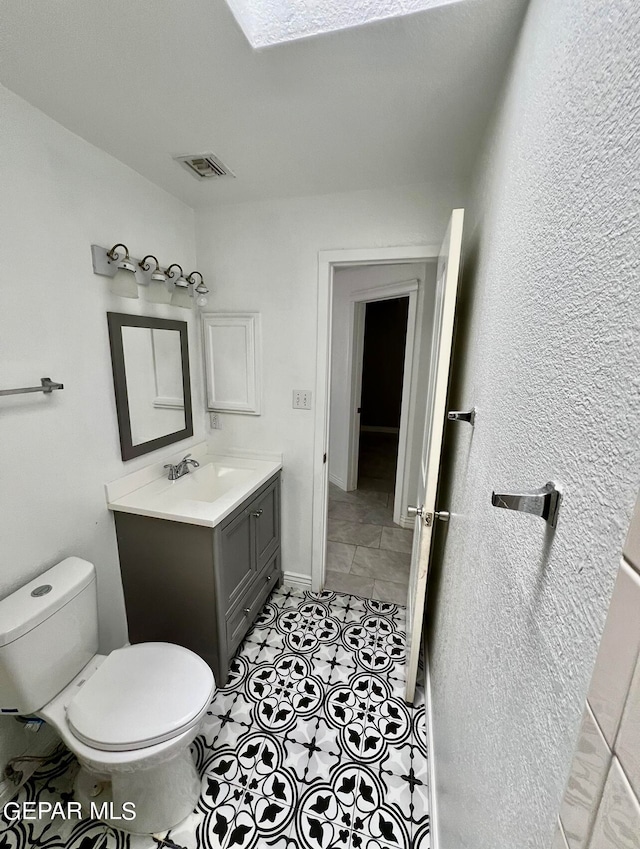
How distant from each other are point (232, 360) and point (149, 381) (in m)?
0.50

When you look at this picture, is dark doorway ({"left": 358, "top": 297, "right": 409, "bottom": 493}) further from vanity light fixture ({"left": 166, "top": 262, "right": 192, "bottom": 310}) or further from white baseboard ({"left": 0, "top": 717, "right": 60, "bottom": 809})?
white baseboard ({"left": 0, "top": 717, "right": 60, "bottom": 809})

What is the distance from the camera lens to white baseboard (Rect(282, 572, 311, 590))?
226cm

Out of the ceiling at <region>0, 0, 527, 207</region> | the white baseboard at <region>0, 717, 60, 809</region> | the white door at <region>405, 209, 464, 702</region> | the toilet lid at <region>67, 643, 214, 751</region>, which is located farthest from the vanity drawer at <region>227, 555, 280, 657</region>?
the ceiling at <region>0, 0, 527, 207</region>

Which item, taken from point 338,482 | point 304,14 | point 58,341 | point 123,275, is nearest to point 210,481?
point 58,341

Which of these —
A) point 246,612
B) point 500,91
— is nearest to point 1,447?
point 246,612

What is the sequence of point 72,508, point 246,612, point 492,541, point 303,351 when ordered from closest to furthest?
1. point 492,541
2. point 72,508
3. point 246,612
4. point 303,351

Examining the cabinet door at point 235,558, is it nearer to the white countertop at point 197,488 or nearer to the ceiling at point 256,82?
the white countertop at point 197,488

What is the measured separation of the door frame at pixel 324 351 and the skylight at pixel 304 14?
0.93m

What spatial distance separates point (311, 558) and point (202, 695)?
1126 mm

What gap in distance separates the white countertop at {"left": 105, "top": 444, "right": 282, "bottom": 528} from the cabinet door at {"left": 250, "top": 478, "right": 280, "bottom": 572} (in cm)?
11

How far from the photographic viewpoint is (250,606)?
1.85 m

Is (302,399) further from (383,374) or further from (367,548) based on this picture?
(383,374)

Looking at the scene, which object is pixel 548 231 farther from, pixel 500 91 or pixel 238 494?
pixel 238 494

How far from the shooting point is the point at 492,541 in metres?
0.71
